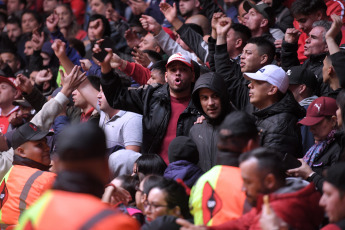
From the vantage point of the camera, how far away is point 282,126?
5.56 metres

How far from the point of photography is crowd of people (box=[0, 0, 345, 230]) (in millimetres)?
3682


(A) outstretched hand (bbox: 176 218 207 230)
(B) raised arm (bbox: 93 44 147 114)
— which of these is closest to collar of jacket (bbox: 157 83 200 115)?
(B) raised arm (bbox: 93 44 147 114)

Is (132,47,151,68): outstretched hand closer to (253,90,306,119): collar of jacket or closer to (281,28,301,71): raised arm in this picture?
(281,28,301,71): raised arm

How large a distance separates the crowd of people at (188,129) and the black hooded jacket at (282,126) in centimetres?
1

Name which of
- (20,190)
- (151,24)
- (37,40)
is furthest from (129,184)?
(37,40)

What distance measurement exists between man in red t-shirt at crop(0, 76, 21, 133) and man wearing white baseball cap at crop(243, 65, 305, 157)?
4.37 m

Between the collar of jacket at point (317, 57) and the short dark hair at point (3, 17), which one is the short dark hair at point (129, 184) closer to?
the collar of jacket at point (317, 57)

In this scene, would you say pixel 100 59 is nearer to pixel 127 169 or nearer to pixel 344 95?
pixel 127 169

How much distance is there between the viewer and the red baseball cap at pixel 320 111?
18.6 ft

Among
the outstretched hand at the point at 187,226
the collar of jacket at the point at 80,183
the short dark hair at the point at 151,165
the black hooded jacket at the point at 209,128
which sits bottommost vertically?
the short dark hair at the point at 151,165

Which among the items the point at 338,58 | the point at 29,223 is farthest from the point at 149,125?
the point at 29,223

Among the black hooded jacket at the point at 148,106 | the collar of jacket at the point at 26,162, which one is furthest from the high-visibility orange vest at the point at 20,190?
the black hooded jacket at the point at 148,106

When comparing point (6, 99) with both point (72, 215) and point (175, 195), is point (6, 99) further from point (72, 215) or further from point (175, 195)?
point (72, 215)

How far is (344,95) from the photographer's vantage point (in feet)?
16.9
